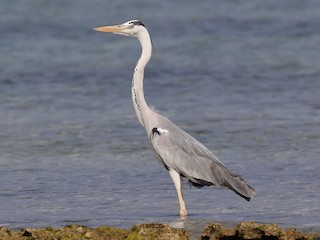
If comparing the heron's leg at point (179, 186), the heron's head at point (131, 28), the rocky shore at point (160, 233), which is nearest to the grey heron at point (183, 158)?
the heron's leg at point (179, 186)

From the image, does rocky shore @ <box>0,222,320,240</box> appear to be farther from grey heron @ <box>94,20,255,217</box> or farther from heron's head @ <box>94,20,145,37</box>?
heron's head @ <box>94,20,145,37</box>

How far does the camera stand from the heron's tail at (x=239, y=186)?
8.50 meters

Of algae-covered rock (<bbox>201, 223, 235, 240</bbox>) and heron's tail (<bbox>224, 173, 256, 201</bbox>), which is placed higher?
algae-covered rock (<bbox>201, 223, 235, 240</bbox>)

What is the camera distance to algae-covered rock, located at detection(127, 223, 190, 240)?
6.70 m

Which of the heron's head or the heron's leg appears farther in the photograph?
the heron's head

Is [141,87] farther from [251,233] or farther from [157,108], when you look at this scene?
[157,108]

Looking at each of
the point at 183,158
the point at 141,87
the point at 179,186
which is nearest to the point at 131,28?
the point at 141,87

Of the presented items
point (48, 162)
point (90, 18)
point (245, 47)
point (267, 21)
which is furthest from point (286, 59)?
point (48, 162)

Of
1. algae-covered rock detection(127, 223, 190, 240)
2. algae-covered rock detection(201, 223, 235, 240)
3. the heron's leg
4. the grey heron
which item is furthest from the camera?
the grey heron

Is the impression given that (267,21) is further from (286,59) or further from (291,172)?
(291,172)

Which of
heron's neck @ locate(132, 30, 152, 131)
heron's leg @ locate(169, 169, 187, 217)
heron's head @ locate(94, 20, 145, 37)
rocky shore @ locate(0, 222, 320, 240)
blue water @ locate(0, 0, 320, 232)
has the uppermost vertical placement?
heron's head @ locate(94, 20, 145, 37)

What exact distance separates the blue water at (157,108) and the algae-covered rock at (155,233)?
1.23 metres

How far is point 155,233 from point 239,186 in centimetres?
199

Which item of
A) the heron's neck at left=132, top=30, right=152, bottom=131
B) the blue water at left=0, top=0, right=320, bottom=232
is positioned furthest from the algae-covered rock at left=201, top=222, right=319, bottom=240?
the heron's neck at left=132, top=30, right=152, bottom=131
